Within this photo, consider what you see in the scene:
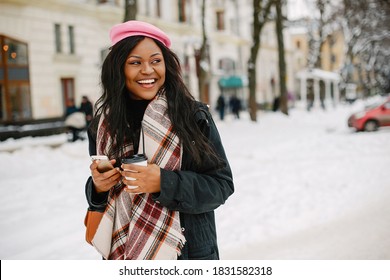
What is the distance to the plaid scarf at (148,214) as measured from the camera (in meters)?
1.59

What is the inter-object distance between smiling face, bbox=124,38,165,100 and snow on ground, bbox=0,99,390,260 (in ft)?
5.64

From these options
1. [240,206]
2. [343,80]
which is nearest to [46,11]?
[240,206]

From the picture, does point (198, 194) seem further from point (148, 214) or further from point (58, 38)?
point (58, 38)

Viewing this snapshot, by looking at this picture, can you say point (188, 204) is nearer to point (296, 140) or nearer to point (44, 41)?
point (44, 41)

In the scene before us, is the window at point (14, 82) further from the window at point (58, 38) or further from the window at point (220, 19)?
the window at point (220, 19)

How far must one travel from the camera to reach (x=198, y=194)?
154 centimetres

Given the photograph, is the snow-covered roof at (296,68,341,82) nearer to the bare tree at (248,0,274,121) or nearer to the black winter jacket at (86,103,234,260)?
the bare tree at (248,0,274,121)

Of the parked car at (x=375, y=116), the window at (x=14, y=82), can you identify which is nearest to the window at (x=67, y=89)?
the window at (x=14, y=82)

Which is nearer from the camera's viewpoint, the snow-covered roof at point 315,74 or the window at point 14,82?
the window at point 14,82

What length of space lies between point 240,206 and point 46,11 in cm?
430

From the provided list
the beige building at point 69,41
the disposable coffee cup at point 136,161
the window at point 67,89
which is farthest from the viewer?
the window at point 67,89

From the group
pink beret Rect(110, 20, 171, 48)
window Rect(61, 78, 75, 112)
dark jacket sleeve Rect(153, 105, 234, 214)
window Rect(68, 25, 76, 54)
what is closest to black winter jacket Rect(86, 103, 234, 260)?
dark jacket sleeve Rect(153, 105, 234, 214)

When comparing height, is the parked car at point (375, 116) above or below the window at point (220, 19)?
below

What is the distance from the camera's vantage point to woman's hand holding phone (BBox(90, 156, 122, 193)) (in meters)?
1.53
